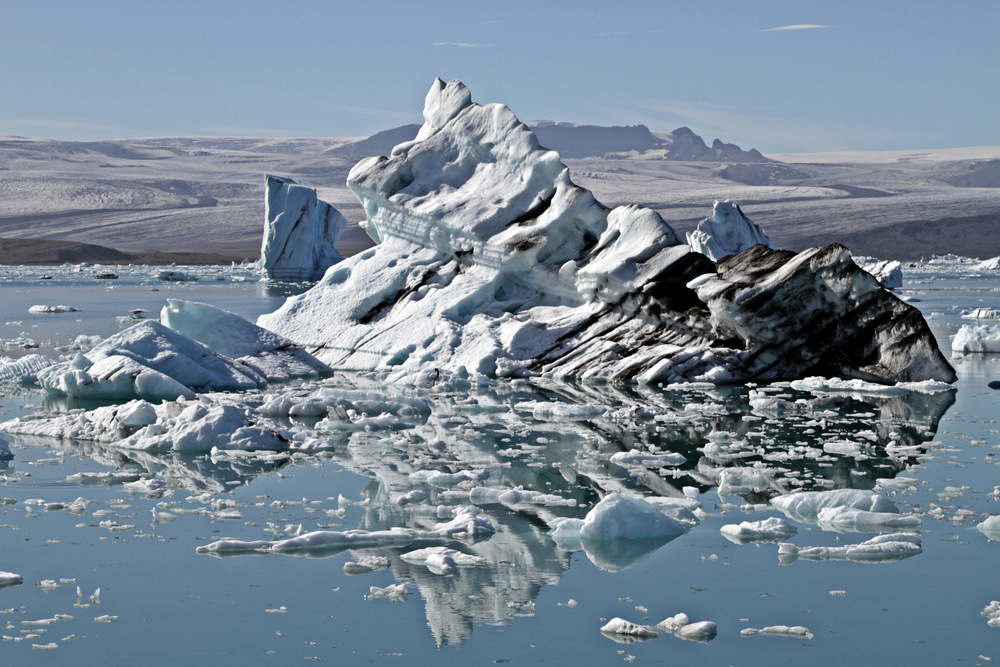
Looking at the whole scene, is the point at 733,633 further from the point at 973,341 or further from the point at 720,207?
the point at 720,207

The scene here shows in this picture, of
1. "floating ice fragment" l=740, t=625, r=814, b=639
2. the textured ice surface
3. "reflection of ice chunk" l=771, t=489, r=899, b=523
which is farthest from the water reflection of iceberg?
"floating ice fragment" l=740, t=625, r=814, b=639

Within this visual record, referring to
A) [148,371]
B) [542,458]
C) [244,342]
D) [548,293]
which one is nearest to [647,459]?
[542,458]

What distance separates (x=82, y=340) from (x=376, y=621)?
1097cm

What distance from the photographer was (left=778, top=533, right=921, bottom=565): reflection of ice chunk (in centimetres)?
416

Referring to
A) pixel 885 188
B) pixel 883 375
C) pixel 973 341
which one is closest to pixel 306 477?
pixel 883 375

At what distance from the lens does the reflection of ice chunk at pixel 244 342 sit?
10.6m

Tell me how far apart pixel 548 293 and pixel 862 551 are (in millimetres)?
7287

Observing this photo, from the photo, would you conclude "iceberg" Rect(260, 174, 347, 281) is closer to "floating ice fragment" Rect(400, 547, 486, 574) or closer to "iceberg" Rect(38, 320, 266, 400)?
"iceberg" Rect(38, 320, 266, 400)

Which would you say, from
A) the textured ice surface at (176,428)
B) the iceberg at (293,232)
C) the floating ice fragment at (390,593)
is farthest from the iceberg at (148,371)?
the iceberg at (293,232)

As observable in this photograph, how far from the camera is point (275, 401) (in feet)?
26.2

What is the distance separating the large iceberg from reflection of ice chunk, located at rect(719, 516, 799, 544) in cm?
536

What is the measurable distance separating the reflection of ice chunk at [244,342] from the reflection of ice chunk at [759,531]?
6647 mm

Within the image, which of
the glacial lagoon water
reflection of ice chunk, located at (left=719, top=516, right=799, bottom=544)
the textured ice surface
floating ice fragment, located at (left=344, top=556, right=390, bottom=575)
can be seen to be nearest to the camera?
the glacial lagoon water

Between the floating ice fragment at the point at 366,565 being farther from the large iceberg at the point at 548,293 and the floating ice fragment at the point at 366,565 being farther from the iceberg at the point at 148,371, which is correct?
the large iceberg at the point at 548,293
